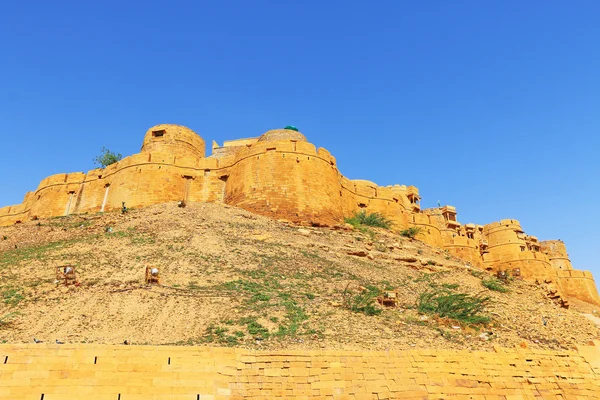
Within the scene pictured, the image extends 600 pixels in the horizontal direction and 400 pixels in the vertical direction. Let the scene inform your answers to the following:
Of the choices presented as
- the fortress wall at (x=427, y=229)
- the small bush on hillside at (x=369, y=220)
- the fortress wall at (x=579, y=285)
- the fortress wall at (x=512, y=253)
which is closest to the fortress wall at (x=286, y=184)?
the small bush on hillside at (x=369, y=220)

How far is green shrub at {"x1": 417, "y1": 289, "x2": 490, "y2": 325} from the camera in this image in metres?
10.4

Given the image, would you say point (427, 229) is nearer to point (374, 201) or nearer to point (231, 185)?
point (374, 201)

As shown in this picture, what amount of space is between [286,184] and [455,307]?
9.36 meters

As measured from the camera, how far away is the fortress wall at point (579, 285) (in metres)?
32.3

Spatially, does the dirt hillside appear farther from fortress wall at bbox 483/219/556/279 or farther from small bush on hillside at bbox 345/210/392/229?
fortress wall at bbox 483/219/556/279

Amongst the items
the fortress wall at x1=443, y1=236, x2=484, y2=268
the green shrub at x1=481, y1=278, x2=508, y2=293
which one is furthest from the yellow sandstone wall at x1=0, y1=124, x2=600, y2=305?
the green shrub at x1=481, y1=278, x2=508, y2=293

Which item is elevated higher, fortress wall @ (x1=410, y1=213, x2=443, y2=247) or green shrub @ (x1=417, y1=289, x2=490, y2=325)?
fortress wall @ (x1=410, y1=213, x2=443, y2=247)

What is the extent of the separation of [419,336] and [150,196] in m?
14.0

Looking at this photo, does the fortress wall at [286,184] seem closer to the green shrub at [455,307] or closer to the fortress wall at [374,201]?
the fortress wall at [374,201]

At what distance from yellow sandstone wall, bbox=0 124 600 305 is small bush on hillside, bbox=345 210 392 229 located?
53 cm

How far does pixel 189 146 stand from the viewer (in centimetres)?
2300

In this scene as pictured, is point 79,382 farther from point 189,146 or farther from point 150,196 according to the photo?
point 189,146

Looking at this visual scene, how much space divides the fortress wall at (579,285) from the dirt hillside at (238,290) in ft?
66.5

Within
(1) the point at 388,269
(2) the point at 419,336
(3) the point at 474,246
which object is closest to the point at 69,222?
(1) the point at 388,269
